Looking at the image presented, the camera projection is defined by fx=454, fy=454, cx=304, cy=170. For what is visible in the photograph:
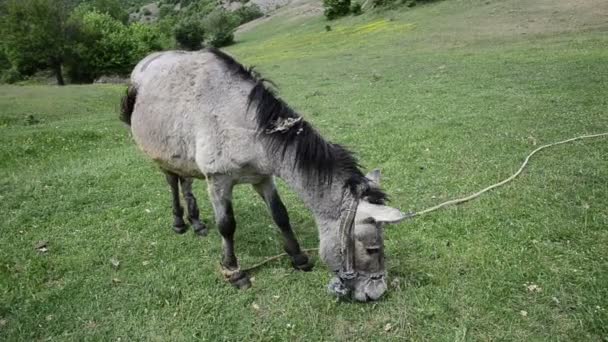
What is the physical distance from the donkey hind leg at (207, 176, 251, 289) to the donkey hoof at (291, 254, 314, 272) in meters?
0.65

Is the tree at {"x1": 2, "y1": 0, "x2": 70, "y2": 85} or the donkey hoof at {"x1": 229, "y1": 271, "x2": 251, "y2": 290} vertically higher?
the tree at {"x1": 2, "y1": 0, "x2": 70, "y2": 85}

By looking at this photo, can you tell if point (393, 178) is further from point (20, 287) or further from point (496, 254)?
point (20, 287)

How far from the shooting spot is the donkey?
15.0 ft

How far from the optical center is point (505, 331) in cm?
435

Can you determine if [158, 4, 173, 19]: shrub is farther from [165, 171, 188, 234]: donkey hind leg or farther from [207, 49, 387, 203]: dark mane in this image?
[207, 49, 387, 203]: dark mane

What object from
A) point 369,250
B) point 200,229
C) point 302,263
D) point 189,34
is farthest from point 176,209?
point 189,34

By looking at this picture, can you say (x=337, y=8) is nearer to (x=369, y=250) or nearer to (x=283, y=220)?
(x=283, y=220)

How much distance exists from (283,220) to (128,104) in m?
3.06

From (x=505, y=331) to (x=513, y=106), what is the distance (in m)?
9.62

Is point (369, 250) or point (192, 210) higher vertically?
point (369, 250)

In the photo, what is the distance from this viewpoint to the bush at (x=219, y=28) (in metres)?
65.4

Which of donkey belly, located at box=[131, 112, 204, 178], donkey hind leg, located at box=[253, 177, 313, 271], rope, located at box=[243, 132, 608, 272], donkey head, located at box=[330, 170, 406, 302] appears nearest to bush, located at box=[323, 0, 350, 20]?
rope, located at box=[243, 132, 608, 272]

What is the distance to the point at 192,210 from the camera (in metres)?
7.30

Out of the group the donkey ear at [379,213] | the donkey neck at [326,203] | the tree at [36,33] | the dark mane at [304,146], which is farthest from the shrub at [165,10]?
the donkey ear at [379,213]
